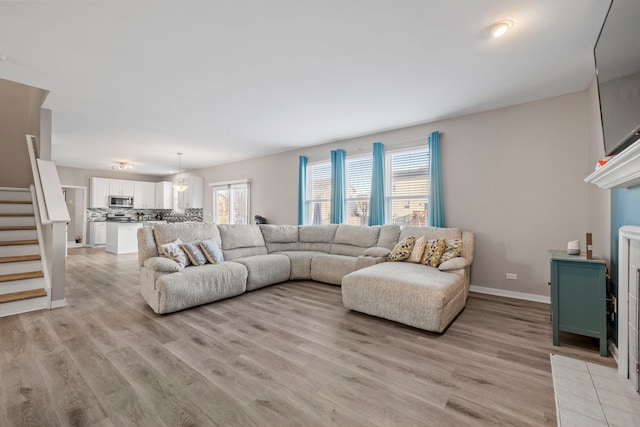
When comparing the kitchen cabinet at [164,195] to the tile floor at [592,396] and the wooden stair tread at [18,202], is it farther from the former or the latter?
the tile floor at [592,396]

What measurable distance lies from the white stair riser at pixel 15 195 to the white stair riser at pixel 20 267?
177 centimetres

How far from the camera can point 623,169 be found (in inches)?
61.2

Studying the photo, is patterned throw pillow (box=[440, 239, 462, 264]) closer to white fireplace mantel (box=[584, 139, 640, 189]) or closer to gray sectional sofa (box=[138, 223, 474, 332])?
gray sectional sofa (box=[138, 223, 474, 332])

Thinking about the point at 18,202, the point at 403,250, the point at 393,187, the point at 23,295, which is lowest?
the point at 23,295

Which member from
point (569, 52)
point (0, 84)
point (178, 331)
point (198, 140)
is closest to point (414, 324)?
point (178, 331)

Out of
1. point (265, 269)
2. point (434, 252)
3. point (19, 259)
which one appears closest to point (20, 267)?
point (19, 259)

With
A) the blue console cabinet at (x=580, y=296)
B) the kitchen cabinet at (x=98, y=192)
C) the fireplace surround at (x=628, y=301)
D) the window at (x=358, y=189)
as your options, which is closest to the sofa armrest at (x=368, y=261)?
the window at (x=358, y=189)

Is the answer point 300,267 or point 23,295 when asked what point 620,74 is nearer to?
point 300,267

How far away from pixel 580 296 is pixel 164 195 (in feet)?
35.1

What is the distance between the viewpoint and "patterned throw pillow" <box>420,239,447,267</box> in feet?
11.1

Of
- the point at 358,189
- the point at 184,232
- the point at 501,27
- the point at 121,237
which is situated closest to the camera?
the point at 501,27

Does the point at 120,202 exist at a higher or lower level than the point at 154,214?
higher

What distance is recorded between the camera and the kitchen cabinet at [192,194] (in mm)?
8367

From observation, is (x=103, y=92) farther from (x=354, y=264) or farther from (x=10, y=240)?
(x=354, y=264)
